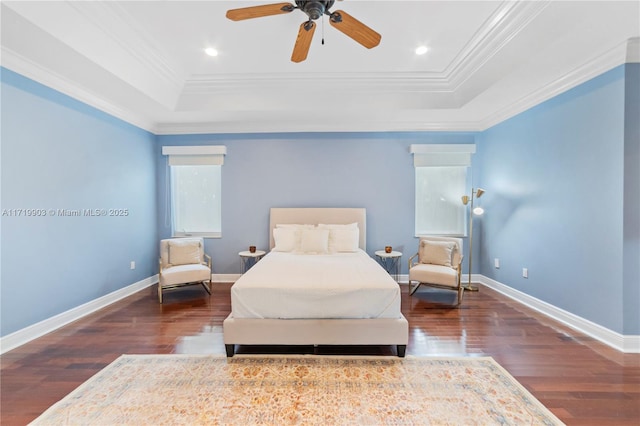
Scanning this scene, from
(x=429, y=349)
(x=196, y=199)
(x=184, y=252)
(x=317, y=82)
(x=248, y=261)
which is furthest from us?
(x=196, y=199)

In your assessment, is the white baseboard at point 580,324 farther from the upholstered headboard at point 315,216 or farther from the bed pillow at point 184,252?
the bed pillow at point 184,252

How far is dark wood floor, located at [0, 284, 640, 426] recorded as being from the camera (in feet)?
6.10

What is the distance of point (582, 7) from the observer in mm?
1972

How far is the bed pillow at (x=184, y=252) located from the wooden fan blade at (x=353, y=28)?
3.61 meters

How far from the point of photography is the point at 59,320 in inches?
116

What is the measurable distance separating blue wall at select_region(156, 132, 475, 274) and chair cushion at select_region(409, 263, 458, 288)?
30.8 inches

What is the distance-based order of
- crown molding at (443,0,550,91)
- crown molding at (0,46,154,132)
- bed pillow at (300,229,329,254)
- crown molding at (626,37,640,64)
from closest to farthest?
crown molding at (443,0,550,91) < crown molding at (626,37,640,64) < crown molding at (0,46,154,132) < bed pillow at (300,229,329,254)

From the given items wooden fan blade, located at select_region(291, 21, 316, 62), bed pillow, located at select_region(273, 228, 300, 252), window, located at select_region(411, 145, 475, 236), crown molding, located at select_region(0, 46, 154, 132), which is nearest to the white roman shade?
crown molding, located at select_region(0, 46, 154, 132)

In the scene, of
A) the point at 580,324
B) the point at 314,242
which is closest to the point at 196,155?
the point at 314,242

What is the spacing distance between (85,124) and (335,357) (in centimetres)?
399

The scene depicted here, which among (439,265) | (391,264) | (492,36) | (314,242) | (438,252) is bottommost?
(391,264)

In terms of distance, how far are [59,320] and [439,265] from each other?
478cm

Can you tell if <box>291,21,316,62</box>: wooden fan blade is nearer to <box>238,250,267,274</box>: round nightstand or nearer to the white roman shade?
the white roman shade

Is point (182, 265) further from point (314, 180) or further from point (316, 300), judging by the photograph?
point (316, 300)
